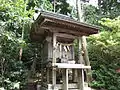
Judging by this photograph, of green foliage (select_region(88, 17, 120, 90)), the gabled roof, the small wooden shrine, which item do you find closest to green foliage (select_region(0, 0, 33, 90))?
the small wooden shrine

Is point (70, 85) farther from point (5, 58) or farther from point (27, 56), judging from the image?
point (27, 56)

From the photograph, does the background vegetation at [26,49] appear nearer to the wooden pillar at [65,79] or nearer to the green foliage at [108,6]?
the wooden pillar at [65,79]

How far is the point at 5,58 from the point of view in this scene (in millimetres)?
7742

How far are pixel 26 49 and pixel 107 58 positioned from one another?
527 cm

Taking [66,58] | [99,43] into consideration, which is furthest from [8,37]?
[99,43]

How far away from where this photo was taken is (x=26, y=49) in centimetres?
1027

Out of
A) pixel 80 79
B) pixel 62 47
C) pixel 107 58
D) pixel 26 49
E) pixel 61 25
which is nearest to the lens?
pixel 61 25

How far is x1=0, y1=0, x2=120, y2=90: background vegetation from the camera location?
7.00m

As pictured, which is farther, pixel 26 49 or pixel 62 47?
pixel 26 49

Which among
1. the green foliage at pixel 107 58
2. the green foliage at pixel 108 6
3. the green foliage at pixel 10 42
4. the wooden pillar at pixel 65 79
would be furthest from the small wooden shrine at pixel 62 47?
the green foliage at pixel 108 6

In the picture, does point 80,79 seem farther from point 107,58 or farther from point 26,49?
point 26,49

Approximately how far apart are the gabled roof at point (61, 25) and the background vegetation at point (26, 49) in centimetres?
125

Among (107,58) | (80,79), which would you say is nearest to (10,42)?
(80,79)

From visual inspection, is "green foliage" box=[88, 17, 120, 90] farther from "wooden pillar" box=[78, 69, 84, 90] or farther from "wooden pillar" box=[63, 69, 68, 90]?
"wooden pillar" box=[63, 69, 68, 90]
